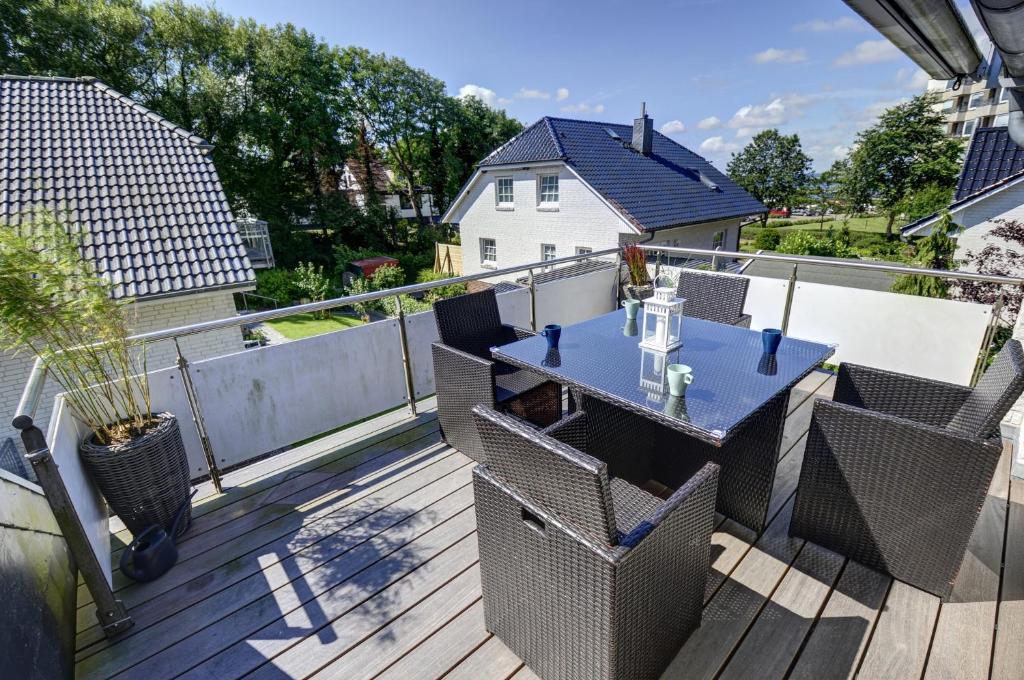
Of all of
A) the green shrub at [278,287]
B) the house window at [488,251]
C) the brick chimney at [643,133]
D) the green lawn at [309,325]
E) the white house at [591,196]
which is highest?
the brick chimney at [643,133]

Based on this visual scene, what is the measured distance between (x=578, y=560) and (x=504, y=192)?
574 inches

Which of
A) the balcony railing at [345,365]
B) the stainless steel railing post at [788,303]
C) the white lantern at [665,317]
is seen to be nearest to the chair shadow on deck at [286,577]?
the balcony railing at [345,365]

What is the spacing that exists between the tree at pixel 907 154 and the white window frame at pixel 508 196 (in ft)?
63.9

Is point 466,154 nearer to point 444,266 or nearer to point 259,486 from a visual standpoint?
point 444,266

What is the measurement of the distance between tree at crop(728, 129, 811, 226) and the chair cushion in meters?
38.4

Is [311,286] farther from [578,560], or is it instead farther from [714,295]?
[578,560]

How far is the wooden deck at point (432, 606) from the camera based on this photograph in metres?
1.56

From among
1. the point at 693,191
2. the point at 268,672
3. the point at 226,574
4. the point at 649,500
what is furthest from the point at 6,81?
the point at 693,191

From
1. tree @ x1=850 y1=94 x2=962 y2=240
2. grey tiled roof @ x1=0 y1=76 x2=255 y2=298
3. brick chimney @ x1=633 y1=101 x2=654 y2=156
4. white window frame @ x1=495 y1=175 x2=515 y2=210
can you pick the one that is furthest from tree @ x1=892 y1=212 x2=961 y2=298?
tree @ x1=850 y1=94 x2=962 y2=240

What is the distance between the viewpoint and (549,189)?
13445mm

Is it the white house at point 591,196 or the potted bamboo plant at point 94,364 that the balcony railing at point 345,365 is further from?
the white house at point 591,196

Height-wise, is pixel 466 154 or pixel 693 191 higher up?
pixel 466 154

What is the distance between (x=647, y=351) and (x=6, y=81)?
10.2 meters

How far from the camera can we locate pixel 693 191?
46.4 ft
